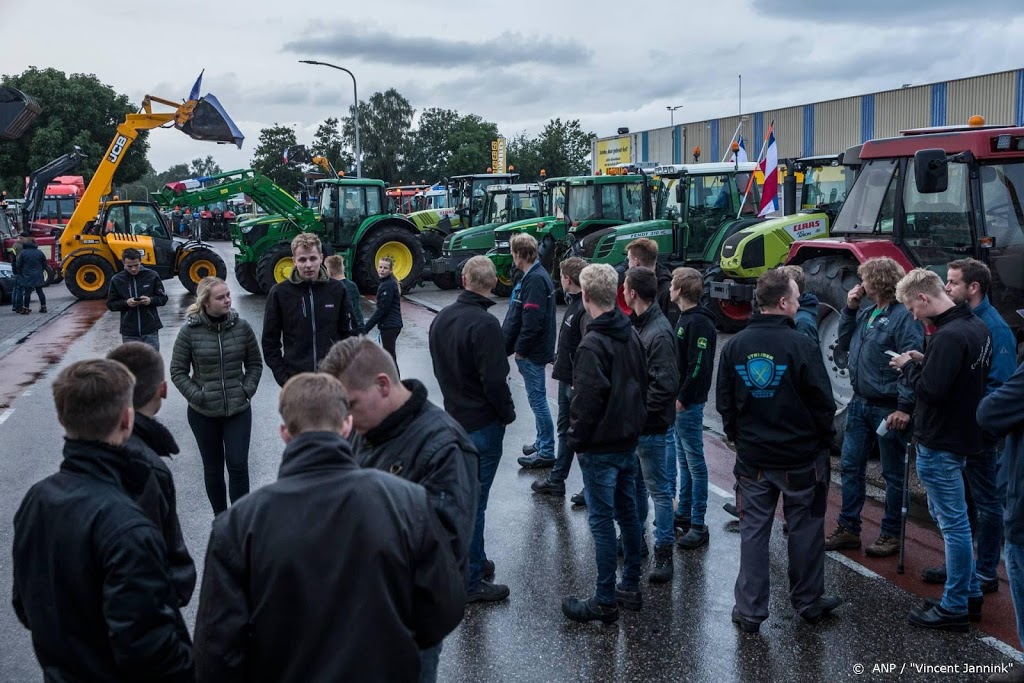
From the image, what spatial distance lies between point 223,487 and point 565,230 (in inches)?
574

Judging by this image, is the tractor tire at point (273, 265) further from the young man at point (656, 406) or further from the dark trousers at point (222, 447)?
the young man at point (656, 406)

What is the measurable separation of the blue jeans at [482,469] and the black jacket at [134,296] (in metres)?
5.54

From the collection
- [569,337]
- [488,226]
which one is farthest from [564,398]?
[488,226]

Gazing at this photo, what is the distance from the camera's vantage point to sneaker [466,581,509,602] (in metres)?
5.50

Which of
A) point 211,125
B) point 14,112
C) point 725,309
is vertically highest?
point 211,125

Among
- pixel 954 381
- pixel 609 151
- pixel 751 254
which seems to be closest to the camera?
pixel 954 381

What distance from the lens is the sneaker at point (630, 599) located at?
5340 mm

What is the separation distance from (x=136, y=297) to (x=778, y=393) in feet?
23.4

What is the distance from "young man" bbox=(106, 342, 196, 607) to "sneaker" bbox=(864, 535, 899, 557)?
4171 mm

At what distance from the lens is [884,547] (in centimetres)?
601

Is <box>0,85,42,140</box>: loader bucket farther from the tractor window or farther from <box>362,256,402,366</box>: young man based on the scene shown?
the tractor window

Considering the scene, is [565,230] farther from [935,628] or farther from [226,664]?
A: [226,664]

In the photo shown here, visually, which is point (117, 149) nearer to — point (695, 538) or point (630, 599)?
point (695, 538)

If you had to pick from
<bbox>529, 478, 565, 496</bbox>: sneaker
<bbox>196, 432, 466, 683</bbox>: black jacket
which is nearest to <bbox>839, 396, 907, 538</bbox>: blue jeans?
<bbox>529, 478, 565, 496</bbox>: sneaker
